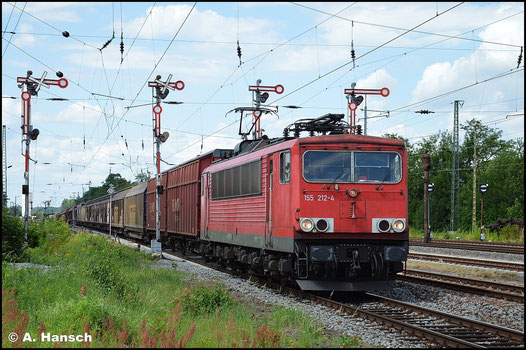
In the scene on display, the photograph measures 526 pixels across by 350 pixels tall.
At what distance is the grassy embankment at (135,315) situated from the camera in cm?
826

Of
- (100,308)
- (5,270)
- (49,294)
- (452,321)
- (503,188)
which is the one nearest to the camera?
(100,308)

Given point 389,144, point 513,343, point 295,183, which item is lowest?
point 513,343

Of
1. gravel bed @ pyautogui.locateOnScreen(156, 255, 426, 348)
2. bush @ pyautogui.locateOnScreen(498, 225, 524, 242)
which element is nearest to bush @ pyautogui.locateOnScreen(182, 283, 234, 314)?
gravel bed @ pyautogui.locateOnScreen(156, 255, 426, 348)

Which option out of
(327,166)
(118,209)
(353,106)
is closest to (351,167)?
(327,166)

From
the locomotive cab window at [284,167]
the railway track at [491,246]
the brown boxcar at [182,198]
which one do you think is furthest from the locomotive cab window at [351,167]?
the railway track at [491,246]

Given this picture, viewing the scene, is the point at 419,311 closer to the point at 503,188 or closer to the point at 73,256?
the point at 73,256

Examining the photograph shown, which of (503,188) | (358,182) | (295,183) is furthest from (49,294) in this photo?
(503,188)

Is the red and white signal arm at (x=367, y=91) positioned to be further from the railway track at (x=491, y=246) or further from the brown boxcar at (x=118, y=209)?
the brown boxcar at (x=118, y=209)

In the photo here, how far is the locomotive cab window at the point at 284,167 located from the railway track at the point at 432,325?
256 centimetres

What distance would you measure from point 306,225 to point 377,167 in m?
2.10

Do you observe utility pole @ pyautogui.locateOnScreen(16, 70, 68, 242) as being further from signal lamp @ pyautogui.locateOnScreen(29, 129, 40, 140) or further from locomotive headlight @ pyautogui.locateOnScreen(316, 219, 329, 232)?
locomotive headlight @ pyautogui.locateOnScreen(316, 219, 329, 232)

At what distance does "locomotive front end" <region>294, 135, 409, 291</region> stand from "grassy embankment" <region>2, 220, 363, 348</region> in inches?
77.7

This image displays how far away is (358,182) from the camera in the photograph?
13.9 meters

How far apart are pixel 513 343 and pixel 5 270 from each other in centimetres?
977
